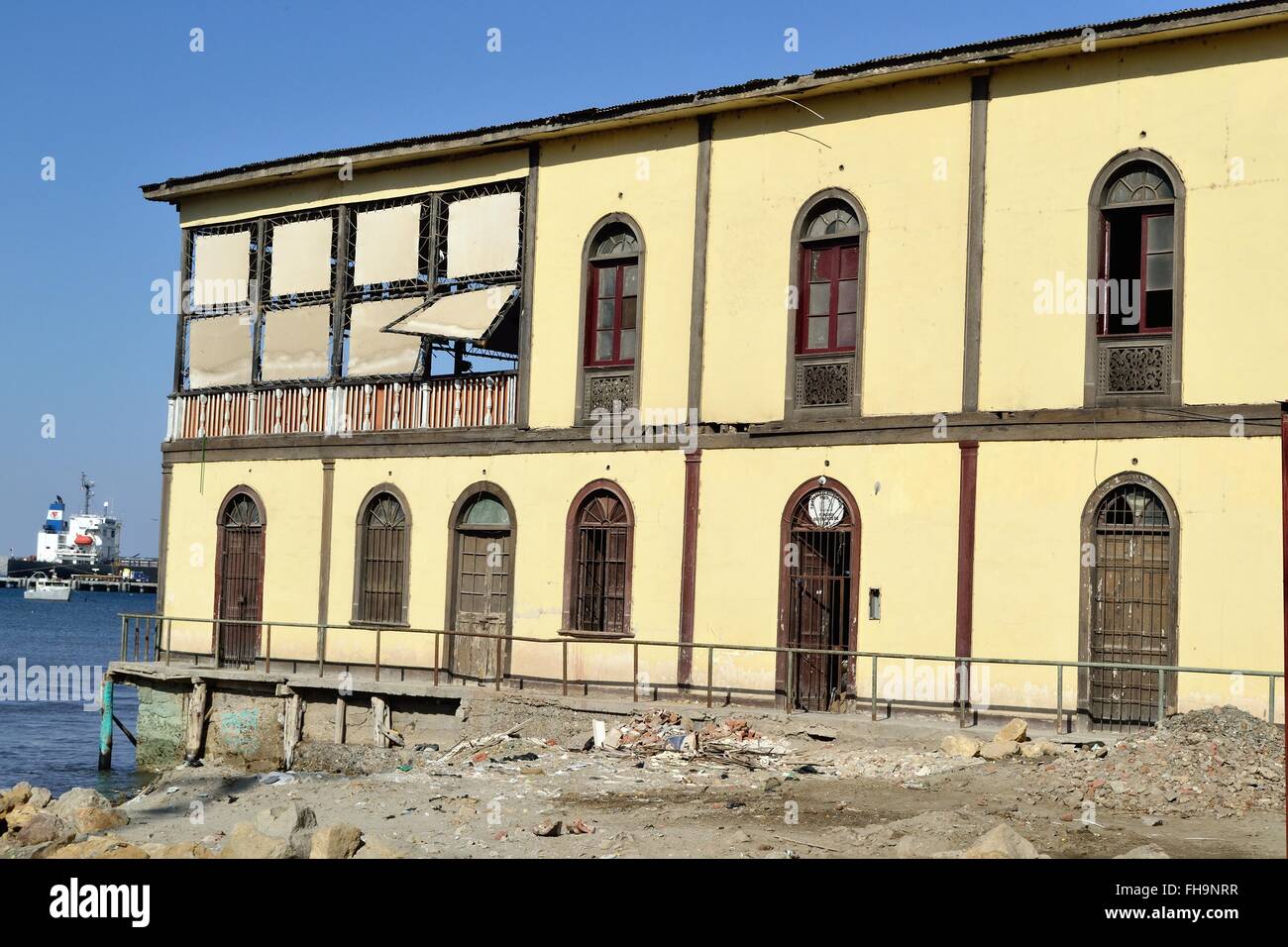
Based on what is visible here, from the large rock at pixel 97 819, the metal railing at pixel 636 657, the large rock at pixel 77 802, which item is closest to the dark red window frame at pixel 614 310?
the metal railing at pixel 636 657

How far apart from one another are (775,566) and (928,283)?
445 cm

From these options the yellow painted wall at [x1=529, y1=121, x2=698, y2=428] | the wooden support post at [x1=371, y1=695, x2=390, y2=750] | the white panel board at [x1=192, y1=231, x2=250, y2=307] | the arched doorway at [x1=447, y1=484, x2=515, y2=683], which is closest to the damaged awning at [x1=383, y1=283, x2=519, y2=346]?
the yellow painted wall at [x1=529, y1=121, x2=698, y2=428]

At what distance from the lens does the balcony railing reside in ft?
84.4

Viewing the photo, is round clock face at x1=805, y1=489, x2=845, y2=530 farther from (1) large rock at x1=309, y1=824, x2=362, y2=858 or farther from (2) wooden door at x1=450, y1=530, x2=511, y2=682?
(1) large rock at x1=309, y1=824, x2=362, y2=858

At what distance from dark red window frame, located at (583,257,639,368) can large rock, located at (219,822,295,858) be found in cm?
1144

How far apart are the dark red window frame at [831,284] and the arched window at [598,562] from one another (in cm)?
379

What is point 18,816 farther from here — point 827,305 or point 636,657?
point 827,305

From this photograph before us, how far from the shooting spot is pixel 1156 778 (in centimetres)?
1614

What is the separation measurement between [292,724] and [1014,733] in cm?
1265

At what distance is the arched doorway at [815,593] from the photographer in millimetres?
21828

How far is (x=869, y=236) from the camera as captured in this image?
71.0 feet

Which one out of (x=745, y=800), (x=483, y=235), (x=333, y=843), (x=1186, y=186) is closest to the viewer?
(x=333, y=843)

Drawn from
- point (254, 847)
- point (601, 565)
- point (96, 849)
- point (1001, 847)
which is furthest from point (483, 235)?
point (1001, 847)
